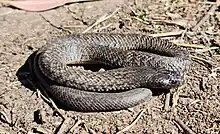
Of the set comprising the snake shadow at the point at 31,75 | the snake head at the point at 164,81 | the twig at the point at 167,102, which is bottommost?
the twig at the point at 167,102

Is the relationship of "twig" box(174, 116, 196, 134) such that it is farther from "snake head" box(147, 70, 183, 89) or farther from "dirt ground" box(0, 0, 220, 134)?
"snake head" box(147, 70, 183, 89)

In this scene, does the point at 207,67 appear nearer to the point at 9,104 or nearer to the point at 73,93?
the point at 73,93

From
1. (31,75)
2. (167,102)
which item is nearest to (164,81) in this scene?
(167,102)

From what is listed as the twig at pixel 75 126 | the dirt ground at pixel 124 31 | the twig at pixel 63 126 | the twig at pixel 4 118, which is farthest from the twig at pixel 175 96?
the twig at pixel 4 118

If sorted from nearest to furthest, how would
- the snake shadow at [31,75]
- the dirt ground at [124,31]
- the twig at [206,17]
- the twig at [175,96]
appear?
the dirt ground at [124,31] < the twig at [175,96] < the snake shadow at [31,75] < the twig at [206,17]

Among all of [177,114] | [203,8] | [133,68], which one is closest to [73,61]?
[133,68]

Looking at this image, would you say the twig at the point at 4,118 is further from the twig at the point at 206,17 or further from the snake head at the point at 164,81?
the twig at the point at 206,17

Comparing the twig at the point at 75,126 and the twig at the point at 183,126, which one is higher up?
the twig at the point at 75,126
